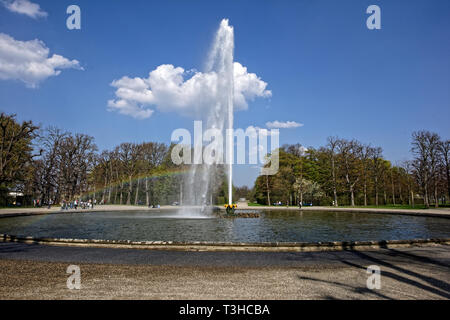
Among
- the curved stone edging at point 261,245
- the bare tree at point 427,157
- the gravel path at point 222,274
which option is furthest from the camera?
the bare tree at point 427,157

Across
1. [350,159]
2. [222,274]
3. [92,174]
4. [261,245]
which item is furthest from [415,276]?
[92,174]

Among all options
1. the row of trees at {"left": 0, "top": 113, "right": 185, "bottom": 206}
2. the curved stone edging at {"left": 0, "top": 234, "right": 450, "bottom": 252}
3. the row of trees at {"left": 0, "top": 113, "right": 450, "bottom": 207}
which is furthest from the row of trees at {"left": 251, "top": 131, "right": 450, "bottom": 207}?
the curved stone edging at {"left": 0, "top": 234, "right": 450, "bottom": 252}

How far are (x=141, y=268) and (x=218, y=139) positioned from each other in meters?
27.8

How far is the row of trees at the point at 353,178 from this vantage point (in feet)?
192

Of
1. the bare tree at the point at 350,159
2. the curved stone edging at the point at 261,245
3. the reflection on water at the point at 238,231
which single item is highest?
the bare tree at the point at 350,159

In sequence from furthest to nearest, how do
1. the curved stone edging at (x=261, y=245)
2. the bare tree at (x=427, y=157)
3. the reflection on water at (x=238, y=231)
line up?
1. the bare tree at (x=427, y=157)
2. the reflection on water at (x=238, y=231)
3. the curved stone edging at (x=261, y=245)

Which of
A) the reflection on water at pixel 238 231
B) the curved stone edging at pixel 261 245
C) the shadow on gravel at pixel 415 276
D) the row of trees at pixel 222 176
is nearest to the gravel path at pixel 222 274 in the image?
the shadow on gravel at pixel 415 276

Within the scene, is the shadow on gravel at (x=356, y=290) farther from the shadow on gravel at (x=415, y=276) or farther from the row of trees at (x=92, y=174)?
the row of trees at (x=92, y=174)

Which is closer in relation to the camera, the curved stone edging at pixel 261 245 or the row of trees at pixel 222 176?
the curved stone edging at pixel 261 245

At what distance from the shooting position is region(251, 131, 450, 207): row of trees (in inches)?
2302

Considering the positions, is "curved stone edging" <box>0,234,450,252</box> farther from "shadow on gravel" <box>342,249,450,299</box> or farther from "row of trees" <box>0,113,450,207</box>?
"row of trees" <box>0,113,450,207</box>
